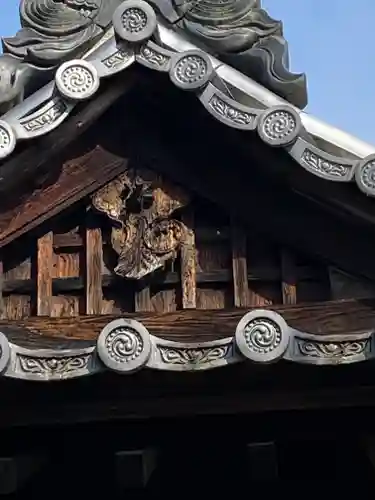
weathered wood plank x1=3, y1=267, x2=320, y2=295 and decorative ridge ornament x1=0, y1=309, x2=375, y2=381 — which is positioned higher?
weathered wood plank x1=3, y1=267, x2=320, y2=295

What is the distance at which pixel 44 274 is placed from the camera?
3.72 metres

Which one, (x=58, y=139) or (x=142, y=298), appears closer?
(x=58, y=139)

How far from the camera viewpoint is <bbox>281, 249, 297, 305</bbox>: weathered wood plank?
358 cm

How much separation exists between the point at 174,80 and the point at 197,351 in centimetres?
95

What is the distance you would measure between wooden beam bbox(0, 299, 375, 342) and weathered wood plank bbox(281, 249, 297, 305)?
11 cm

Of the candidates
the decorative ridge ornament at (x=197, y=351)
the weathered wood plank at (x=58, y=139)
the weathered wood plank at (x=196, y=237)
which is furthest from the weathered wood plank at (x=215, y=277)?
the decorative ridge ornament at (x=197, y=351)

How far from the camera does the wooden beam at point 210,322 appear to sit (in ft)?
11.1

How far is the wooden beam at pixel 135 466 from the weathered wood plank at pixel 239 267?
64 centimetres

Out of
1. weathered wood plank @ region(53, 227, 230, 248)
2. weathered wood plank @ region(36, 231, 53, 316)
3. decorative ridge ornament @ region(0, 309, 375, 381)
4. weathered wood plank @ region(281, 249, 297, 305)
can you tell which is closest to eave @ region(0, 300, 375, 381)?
decorative ridge ornament @ region(0, 309, 375, 381)

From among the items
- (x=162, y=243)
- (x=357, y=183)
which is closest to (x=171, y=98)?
(x=162, y=243)

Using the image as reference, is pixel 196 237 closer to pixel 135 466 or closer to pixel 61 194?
pixel 61 194

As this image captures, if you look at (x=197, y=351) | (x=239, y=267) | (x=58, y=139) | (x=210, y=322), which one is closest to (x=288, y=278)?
(x=239, y=267)

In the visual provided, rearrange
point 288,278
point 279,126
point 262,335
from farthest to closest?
point 288,278, point 279,126, point 262,335

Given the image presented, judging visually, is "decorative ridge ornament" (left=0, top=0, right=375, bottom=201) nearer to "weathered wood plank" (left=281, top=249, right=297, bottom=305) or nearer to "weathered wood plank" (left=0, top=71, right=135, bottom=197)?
"weathered wood plank" (left=0, top=71, right=135, bottom=197)
